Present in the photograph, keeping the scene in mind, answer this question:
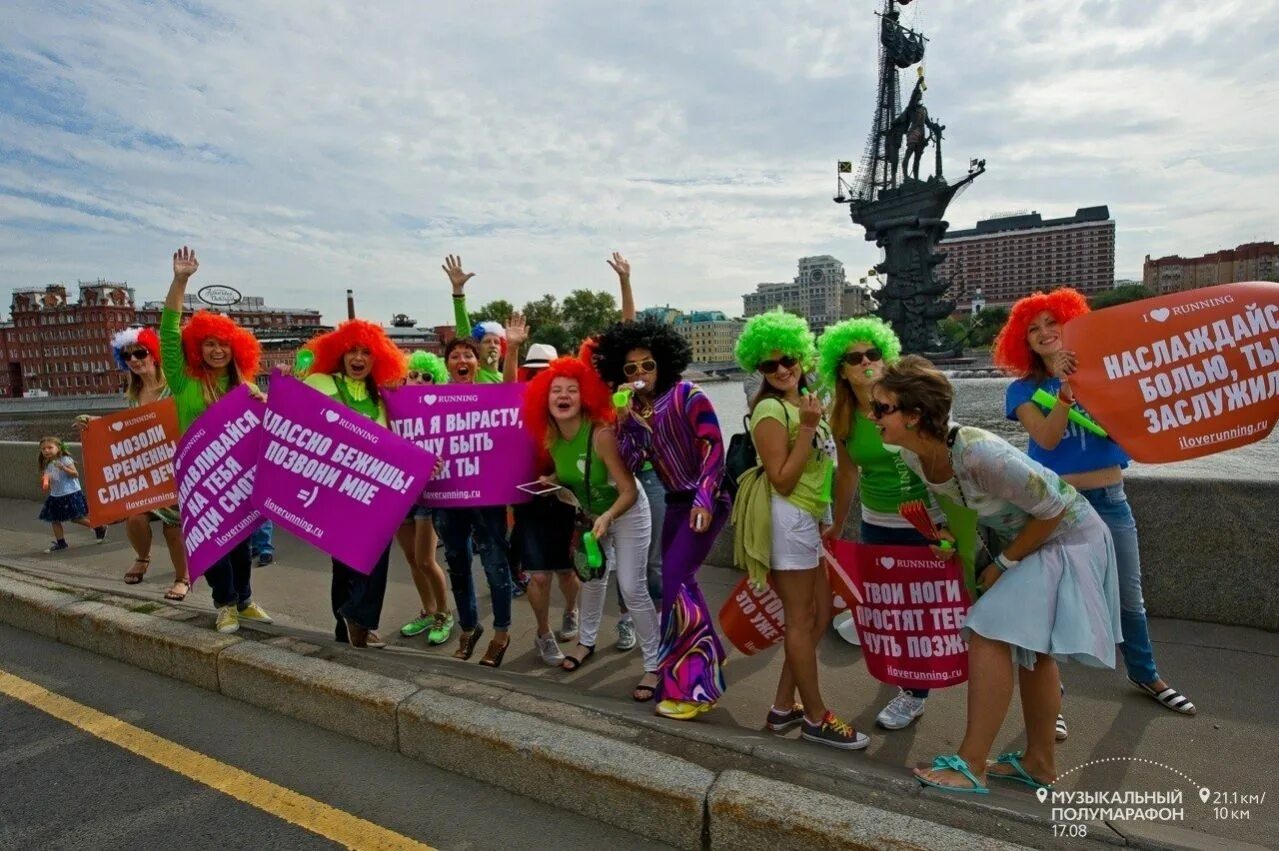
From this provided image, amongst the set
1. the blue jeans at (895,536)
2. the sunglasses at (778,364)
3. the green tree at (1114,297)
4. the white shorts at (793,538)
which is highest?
the green tree at (1114,297)

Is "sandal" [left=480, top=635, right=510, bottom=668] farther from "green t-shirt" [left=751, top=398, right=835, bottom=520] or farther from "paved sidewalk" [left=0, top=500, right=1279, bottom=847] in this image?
"green t-shirt" [left=751, top=398, right=835, bottom=520]

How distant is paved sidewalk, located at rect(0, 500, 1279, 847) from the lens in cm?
253

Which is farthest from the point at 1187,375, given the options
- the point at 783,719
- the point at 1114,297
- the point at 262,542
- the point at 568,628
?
the point at 1114,297

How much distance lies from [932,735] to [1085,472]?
1.37 m

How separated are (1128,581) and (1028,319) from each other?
130 cm

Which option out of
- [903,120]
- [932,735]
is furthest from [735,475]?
[903,120]

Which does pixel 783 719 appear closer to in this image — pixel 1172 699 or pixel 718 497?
pixel 718 497

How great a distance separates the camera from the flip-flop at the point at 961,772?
92.4 inches

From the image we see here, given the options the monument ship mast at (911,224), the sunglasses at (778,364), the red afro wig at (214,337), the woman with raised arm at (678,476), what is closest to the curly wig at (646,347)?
the woman with raised arm at (678,476)

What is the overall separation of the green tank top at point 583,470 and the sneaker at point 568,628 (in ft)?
3.66

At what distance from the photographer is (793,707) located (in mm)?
3223

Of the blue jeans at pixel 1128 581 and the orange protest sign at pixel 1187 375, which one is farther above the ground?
the orange protest sign at pixel 1187 375

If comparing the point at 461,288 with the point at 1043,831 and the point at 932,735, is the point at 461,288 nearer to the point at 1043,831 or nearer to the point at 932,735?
the point at 932,735

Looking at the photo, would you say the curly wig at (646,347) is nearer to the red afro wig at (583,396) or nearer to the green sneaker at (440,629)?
the red afro wig at (583,396)
